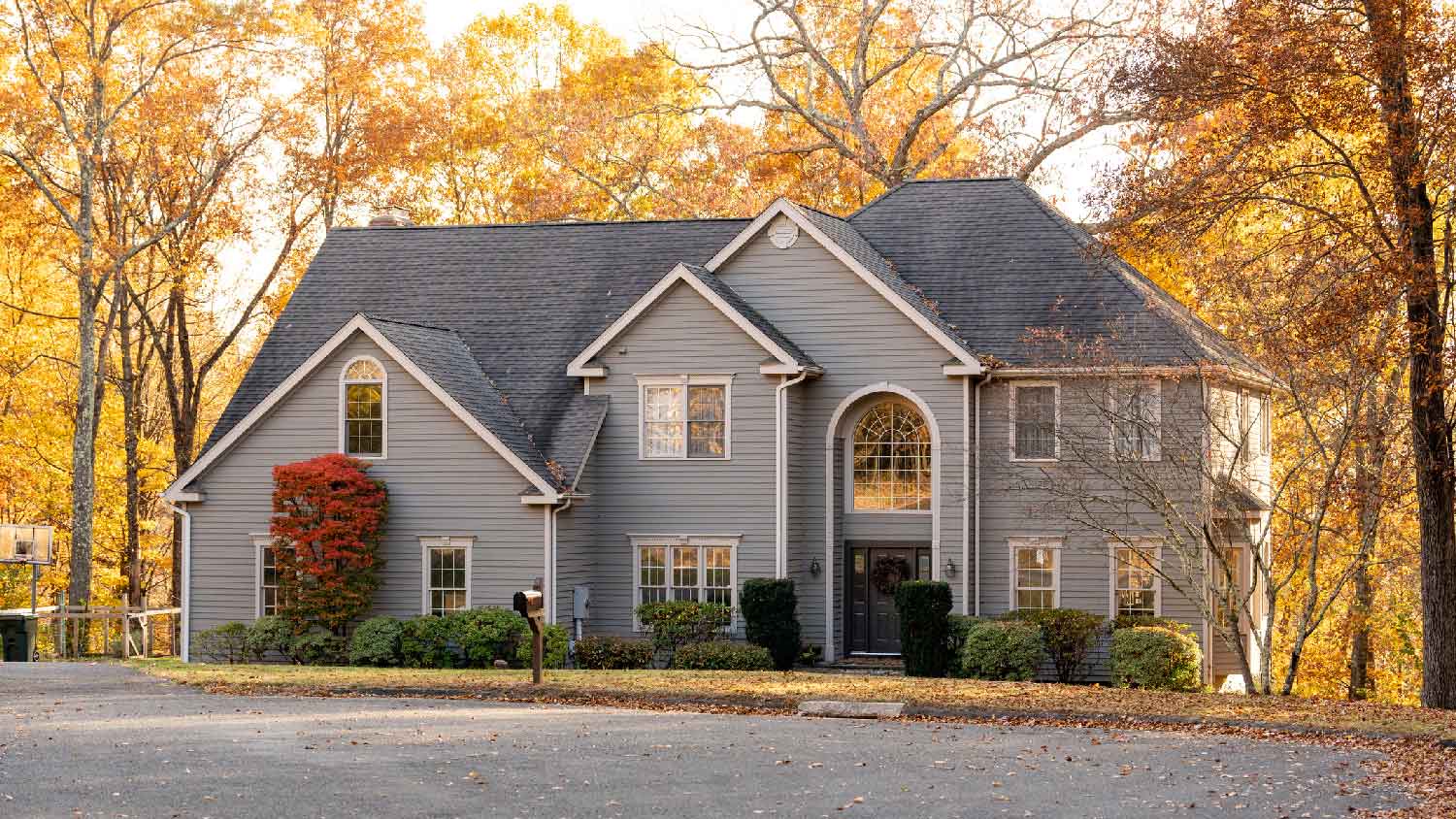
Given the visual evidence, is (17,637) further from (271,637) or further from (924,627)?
(924,627)

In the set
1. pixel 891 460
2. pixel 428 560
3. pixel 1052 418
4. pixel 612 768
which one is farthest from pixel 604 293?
pixel 612 768

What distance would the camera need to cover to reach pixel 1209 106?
2166 centimetres

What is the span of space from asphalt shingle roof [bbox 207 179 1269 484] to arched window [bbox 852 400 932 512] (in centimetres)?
163

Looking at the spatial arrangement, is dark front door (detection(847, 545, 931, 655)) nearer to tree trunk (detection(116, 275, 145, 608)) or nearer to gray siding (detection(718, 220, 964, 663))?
gray siding (detection(718, 220, 964, 663))

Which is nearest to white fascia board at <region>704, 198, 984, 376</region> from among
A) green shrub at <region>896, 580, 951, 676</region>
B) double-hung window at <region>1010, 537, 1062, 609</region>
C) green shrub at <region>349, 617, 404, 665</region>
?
double-hung window at <region>1010, 537, 1062, 609</region>

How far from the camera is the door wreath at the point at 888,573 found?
28.6 m

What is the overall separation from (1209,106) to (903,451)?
8.90m

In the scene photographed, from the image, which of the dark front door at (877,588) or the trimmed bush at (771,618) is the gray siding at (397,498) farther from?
the dark front door at (877,588)

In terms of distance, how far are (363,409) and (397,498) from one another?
1.62 metres

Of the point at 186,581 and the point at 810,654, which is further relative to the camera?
the point at 186,581

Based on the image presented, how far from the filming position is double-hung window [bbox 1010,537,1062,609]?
90.7ft

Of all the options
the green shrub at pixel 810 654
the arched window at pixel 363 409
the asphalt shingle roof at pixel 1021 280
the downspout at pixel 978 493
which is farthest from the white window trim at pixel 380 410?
the downspout at pixel 978 493

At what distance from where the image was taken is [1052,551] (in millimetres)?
27734

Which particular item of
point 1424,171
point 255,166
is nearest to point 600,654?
point 1424,171
